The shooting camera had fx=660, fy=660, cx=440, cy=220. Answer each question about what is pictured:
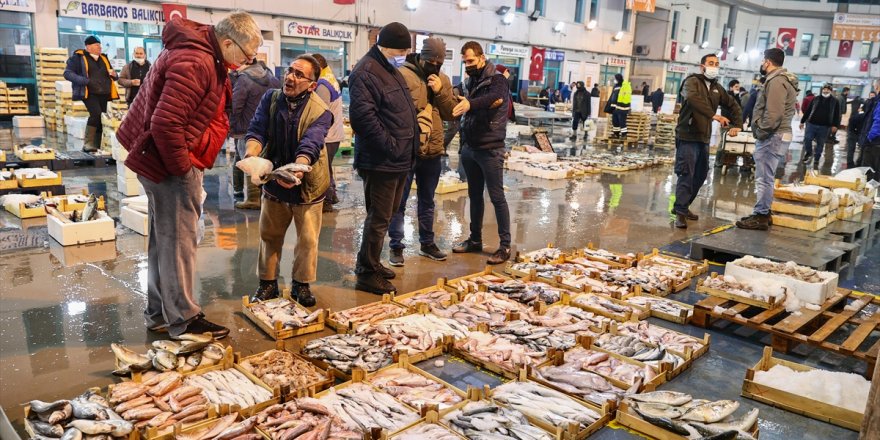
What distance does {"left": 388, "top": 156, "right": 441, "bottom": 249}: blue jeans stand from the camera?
20.6ft

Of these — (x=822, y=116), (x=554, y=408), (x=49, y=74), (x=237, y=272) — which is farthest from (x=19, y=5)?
(x=822, y=116)

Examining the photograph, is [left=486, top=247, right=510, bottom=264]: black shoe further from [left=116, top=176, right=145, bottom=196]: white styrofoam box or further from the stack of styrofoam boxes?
the stack of styrofoam boxes

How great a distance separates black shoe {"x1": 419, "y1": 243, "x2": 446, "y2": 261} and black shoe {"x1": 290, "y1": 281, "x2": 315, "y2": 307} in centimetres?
174

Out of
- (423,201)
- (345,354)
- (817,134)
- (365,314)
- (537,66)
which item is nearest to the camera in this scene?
(345,354)

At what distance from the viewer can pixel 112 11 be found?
56.3 ft

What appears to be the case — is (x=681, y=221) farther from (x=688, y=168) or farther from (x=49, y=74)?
(x=49, y=74)

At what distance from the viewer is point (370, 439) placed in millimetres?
3186

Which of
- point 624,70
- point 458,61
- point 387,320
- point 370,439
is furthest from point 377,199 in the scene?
point 624,70

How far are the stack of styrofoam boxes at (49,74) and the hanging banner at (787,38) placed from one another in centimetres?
4462

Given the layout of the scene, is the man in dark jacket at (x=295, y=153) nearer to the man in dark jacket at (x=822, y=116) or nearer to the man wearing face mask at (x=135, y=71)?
the man wearing face mask at (x=135, y=71)

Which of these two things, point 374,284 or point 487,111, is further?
point 487,111

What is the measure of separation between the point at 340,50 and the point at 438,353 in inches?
760

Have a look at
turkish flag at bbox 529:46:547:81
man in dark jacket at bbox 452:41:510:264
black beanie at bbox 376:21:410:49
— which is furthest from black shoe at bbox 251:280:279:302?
turkish flag at bbox 529:46:547:81

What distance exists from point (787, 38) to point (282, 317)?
162 ft
